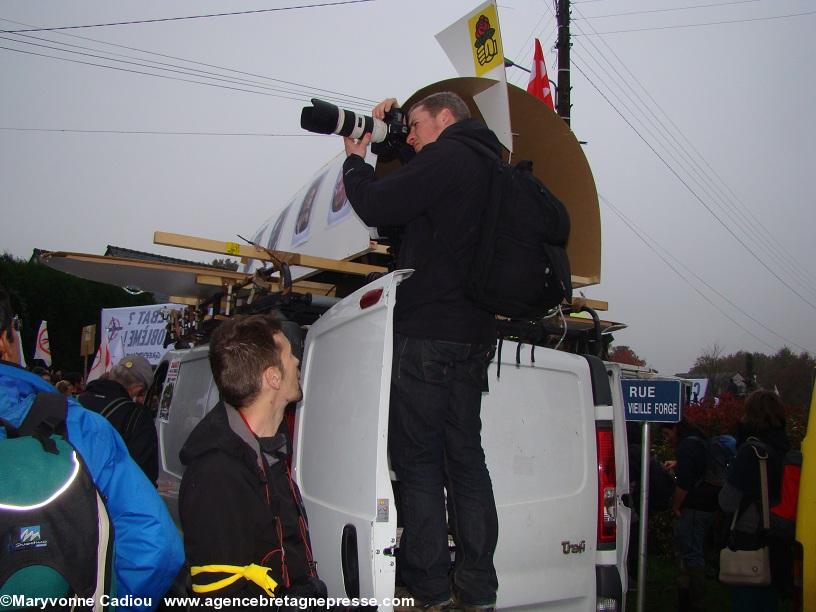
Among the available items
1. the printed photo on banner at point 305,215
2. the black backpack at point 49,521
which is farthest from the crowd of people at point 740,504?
the black backpack at point 49,521

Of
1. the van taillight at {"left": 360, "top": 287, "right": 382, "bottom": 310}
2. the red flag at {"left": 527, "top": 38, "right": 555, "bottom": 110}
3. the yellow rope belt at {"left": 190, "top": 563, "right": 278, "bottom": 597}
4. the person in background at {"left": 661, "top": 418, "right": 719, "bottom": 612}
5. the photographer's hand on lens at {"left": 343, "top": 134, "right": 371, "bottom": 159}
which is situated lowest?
the person in background at {"left": 661, "top": 418, "right": 719, "bottom": 612}

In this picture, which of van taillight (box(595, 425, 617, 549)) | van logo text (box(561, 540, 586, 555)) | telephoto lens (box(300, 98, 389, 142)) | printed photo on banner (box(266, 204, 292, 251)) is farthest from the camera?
printed photo on banner (box(266, 204, 292, 251))

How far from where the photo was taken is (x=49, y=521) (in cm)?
164

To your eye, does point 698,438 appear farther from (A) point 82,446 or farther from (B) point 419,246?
(A) point 82,446

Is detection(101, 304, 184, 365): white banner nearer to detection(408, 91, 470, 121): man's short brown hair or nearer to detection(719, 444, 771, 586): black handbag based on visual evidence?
detection(408, 91, 470, 121): man's short brown hair

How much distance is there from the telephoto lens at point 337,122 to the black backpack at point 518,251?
0.64 metres

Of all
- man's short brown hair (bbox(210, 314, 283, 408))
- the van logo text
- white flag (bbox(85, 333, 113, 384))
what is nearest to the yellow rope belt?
man's short brown hair (bbox(210, 314, 283, 408))

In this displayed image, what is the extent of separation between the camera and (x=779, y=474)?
438cm

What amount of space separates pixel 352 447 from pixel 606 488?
163cm

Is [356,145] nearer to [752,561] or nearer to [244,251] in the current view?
[244,251]

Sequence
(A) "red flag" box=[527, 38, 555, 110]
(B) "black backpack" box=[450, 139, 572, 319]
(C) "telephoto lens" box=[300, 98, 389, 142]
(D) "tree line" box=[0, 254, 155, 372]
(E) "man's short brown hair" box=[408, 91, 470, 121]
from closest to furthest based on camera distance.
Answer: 1. (B) "black backpack" box=[450, 139, 572, 319]
2. (C) "telephoto lens" box=[300, 98, 389, 142]
3. (E) "man's short brown hair" box=[408, 91, 470, 121]
4. (A) "red flag" box=[527, 38, 555, 110]
5. (D) "tree line" box=[0, 254, 155, 372]

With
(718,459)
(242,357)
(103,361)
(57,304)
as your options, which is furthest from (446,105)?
(57,304)

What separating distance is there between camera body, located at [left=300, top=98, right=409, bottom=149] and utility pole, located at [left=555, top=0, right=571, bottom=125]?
9.43 metres

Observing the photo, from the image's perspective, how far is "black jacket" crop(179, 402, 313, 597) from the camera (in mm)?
1920
